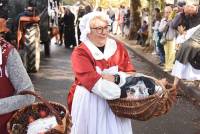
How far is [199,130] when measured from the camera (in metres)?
8.09

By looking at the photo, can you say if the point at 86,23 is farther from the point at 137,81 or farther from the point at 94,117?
the point at 94,117

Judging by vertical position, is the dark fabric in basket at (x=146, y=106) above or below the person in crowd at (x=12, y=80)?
below

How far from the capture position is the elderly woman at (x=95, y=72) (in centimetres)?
457

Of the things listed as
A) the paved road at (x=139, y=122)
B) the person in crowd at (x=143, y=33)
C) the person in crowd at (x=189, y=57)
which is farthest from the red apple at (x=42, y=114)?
the person in crowd at (x=143, y=33)

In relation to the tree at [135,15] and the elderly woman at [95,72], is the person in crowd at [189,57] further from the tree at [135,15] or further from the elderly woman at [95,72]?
the tree at [135,15]

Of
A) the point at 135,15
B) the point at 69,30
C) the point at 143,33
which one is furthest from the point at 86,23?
the point at 135,15

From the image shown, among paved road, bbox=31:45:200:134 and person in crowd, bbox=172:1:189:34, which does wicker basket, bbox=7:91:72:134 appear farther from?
person in crowd, bbox=172:1:189:34

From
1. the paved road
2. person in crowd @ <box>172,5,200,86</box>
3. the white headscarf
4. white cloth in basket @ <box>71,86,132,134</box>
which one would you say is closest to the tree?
the paved road

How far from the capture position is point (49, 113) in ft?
11.6

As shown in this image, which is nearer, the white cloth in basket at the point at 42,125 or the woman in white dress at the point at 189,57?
the white cloth in basket at the point at 42,125

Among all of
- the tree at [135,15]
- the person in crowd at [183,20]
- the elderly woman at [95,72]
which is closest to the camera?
the elderly woman at [95,72]

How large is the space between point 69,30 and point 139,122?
1441cm

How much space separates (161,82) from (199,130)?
3813 mm

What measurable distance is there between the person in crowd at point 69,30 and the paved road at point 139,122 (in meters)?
4.88
